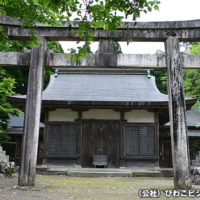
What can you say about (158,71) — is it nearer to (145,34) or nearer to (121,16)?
(145,34)

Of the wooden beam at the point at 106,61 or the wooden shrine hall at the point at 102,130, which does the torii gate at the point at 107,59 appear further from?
the wooden shrine hall at the point at 102,130

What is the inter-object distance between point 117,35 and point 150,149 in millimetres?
7762

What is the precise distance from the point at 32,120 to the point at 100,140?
23.4 ft

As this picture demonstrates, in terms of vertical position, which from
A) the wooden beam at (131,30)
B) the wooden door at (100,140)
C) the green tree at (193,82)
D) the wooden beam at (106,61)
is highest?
the green tree at (193,82)

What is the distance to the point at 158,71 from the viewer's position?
3173 centimetres

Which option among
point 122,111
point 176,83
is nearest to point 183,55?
point 176,83

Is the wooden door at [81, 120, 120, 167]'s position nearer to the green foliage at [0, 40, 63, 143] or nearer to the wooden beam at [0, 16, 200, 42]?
the green foliage at [0, 40, 63, 143]

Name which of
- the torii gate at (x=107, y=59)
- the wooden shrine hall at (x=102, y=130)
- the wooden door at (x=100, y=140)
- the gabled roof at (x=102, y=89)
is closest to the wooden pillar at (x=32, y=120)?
the torii gate at (x=107, y=59)

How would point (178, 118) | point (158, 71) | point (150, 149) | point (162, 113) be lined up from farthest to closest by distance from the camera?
point (158, 71) → point (162, 113) → point (150, 149) → point (178, 118)

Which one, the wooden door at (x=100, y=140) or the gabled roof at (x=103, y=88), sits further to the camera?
the gabled roof at (x=103, y=88)

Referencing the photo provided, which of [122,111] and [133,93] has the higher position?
[133,93]

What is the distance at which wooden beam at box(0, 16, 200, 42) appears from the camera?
7348 mm

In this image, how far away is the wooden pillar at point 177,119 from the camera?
6530mm

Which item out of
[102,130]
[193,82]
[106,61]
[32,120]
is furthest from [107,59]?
[193,82]
